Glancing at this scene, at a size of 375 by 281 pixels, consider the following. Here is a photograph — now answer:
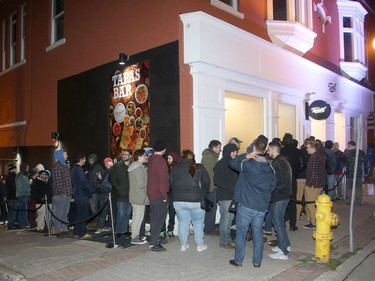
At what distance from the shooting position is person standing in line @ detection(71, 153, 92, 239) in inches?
309

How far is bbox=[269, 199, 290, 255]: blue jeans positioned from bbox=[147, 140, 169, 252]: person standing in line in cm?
186

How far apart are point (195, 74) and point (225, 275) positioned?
14.1ft

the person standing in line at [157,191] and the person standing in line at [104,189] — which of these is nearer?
the person standing in line at [157,191]

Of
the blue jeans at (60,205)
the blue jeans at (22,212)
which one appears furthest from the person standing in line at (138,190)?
the blue jeans at (22,212)

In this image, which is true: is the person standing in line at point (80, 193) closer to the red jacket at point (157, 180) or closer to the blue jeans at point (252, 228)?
the red jacket at point (157, 180)

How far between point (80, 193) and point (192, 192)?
9.31ft

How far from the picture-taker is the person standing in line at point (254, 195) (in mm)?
5422

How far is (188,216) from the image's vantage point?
6.49 metres

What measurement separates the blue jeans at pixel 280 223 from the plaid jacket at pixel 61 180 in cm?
434

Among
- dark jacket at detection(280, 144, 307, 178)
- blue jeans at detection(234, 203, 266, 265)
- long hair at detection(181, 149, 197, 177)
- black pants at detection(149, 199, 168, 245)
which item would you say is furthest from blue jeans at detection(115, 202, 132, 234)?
dark jacket at detection(280, 144, 307, 178)

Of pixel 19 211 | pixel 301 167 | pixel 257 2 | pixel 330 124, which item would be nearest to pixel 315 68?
pixel 330 124

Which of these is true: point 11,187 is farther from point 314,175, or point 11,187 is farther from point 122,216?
point 314,175

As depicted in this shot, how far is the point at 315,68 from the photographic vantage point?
12.7 metres

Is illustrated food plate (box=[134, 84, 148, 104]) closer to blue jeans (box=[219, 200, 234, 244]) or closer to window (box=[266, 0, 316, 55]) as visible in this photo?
blue jeans (box=[219, 200, 234, 244])
